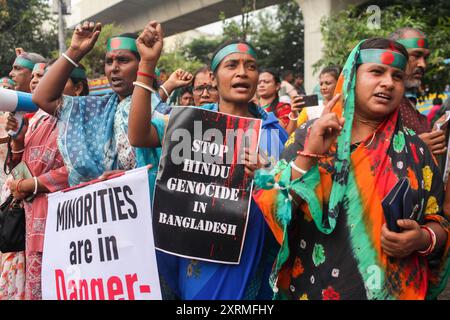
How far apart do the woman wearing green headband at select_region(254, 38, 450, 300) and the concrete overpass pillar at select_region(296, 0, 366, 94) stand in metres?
11.1

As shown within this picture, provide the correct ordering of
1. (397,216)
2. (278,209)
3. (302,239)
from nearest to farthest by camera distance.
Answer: (397,216) → (278,209) → (302,239)

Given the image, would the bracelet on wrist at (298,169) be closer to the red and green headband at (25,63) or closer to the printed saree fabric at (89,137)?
the printed saree fabric at (89,137)

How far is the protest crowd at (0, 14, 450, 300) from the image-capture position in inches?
80.2

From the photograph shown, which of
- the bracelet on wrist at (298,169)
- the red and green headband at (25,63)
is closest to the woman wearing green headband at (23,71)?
the red and green headband at (25,63)

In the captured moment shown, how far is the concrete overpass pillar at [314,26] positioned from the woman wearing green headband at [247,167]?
1065 cm

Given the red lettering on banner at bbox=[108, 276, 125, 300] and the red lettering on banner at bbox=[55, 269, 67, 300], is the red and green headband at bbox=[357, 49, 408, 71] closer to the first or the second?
the red lettering on banner at bbox=[108, 276, 125, 300]

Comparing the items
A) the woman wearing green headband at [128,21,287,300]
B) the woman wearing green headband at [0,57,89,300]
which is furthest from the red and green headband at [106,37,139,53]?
the woman wearing green headband at [0,57,89,300]

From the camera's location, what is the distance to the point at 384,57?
2.14 metres

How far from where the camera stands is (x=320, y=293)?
6.98 ft

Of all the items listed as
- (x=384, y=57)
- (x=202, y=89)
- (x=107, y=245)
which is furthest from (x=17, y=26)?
(x=384, y=57)

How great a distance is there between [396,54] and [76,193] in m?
1.78

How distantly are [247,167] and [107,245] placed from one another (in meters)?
0.86
